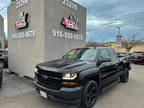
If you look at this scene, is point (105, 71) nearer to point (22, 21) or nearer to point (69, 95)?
point (69, 95)

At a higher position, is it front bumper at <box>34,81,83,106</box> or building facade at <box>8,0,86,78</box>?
building facade at <box>8,0,86,78</box>

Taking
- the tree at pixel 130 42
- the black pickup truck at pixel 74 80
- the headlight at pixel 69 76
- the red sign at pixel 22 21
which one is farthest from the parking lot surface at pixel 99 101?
the tree at pixel 130 42

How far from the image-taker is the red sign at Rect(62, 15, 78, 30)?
241 inches

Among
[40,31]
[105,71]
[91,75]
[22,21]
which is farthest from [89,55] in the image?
[22,21]

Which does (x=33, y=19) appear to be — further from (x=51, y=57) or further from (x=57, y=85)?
(x=57, y=85)

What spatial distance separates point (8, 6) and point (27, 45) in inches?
152

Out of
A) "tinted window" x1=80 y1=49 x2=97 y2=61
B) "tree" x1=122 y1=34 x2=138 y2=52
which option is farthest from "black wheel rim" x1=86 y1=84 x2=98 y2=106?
"tree" x1=122 y1=34 x2=138 y2=52

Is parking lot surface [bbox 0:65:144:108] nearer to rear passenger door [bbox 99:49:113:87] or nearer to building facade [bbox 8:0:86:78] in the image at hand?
rear passenger door [bbox 99:49:113:87]

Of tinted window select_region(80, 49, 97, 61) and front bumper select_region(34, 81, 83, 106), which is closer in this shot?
front bumper select_region(34, 81, 83, 106)

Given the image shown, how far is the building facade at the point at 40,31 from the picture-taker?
5336mm

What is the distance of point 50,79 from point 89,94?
1.19m

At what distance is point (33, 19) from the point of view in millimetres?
5656

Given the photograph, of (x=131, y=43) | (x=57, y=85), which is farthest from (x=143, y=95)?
(x=131, y=43)

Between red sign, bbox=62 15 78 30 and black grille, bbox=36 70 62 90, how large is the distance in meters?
3.89
